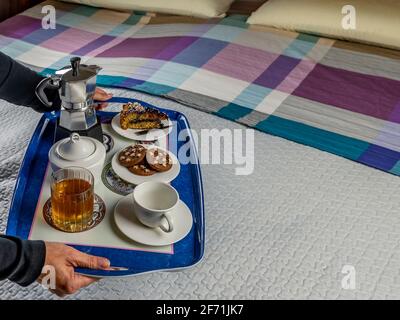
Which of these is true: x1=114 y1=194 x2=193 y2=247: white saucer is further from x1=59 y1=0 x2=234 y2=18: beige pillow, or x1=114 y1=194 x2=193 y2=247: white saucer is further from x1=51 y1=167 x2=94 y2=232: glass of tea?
x1=59 y1=0 x2=234 y2=18: beige pillow

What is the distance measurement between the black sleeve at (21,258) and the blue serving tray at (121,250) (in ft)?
0.22

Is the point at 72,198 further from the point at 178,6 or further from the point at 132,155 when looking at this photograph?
the point at 178,6

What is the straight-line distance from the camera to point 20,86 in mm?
1273

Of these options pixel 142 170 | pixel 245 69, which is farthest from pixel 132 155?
pixel 245 69

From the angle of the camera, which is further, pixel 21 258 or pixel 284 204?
pixel 284 204

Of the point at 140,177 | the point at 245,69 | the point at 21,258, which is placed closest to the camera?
the point at 21,258

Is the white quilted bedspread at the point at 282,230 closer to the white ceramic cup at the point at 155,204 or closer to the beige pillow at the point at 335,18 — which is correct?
the white ceramic cup at the point at 155,204

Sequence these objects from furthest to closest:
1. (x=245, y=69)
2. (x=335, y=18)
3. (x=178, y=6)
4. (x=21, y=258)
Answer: (x=178, y=6) → (x=335, y=18) → (x=245, y=69) → (x=21, y=258)

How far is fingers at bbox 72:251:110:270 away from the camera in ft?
2.90

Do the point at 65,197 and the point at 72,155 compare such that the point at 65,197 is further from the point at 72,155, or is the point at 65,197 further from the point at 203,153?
the point at 203,153

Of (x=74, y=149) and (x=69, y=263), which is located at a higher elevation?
(x=74, y=149)

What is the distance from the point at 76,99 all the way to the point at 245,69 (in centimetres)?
83

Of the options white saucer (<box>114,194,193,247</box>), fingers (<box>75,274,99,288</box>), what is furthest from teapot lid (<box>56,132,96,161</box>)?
fingers (<box>75,274,99,288</box>)
